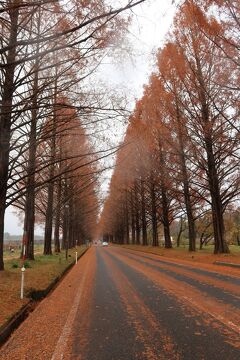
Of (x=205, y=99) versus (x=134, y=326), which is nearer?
(x=134, y=326)

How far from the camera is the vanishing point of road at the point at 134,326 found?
16.1 ft

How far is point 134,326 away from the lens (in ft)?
20.7

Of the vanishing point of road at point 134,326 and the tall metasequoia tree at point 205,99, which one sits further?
the tall metasequoia tree at point 205,99

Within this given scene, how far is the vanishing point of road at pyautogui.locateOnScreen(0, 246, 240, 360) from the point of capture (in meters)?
4.89

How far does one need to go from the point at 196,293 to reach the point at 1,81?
27.8 feet

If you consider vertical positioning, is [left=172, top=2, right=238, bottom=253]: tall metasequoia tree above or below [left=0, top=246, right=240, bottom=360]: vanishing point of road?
above

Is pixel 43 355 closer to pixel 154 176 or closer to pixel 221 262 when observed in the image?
pixel 221 262

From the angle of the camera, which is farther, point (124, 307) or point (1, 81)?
point (1, 81)

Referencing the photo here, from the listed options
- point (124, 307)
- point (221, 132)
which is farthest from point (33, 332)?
point (221, 132)

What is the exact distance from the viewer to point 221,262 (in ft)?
62.9

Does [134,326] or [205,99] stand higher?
[205,99]

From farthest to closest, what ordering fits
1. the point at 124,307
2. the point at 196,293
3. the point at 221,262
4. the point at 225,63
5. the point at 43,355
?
the point at 221,262, the point at 225,63, the point at 196,293, the point at 124,307, the point at 43,355

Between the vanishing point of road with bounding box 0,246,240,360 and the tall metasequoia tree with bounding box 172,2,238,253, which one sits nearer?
the vanishing point of road with bounding box 0,246,240,360

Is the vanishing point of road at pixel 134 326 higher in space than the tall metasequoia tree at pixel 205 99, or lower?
lower
